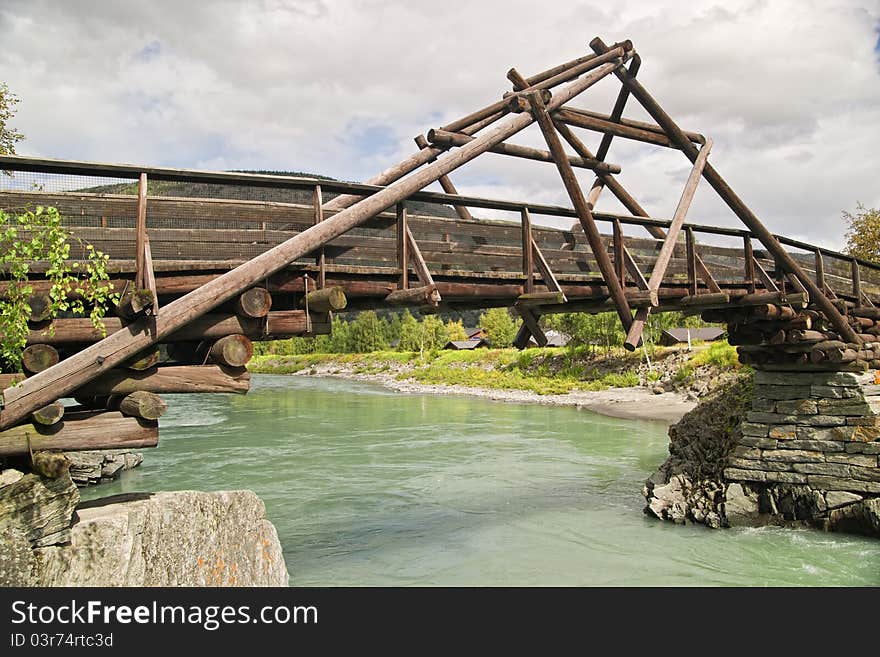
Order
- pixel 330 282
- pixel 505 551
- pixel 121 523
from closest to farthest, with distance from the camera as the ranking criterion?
pixel 121 523, pixel 330 282, pixel 505 551

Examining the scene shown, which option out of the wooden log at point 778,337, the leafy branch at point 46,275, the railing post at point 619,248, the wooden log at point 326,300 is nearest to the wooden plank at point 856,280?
the wooden log at point 778,337

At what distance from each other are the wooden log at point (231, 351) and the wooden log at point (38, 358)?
1418 mm

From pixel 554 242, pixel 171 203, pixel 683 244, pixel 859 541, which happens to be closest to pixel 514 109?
pixel 554 242

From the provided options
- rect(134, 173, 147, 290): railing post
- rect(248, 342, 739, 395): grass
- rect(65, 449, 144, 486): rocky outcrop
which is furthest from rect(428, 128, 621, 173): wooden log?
rect(248, 342, 739, 395): grass

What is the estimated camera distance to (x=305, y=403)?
39938 mm

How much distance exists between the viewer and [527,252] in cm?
960

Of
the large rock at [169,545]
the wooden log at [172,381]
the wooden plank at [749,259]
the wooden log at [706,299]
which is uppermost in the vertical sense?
the wooden plank at [749,259]

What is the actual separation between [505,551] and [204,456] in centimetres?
1239

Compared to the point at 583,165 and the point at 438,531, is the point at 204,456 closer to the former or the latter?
the point at 438,531

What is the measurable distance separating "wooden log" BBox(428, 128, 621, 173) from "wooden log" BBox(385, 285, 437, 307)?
2916 millimetres

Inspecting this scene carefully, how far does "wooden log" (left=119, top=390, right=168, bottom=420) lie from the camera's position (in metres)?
6.51

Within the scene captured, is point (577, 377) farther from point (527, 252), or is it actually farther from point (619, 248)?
point (527, 252)

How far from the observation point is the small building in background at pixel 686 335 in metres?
55.8

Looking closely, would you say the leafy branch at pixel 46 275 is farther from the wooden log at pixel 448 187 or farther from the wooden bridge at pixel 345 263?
the wooden log at pixel 448 187
